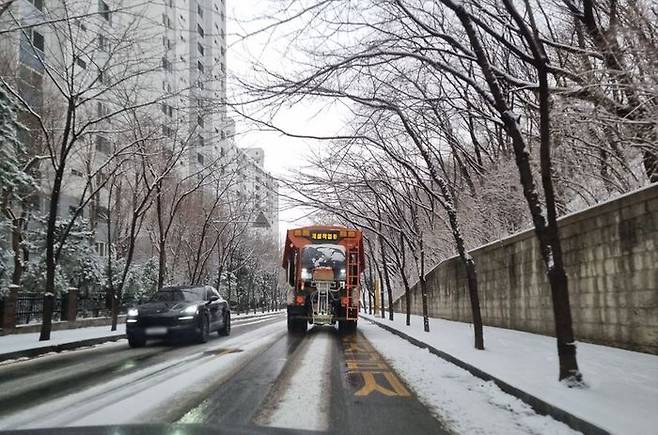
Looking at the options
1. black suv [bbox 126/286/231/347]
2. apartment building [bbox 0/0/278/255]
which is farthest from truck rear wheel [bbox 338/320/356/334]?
apartment building [bbox 0/0/278/255]

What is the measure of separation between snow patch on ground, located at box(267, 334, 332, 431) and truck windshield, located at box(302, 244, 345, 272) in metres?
7.76

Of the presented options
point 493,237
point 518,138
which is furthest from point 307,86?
point 493,237

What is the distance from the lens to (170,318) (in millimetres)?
13969

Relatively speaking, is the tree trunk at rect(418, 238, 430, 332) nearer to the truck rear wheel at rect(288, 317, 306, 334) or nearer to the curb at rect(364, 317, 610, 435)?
the truck rear wheel at rect(288, 317, 306, 334)

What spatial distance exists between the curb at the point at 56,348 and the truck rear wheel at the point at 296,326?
221 inches

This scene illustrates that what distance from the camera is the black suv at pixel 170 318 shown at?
1394 centimetres

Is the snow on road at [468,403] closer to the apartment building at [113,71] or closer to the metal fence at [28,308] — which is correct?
the apartment building at [113,71]

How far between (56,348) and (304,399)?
9.01 meters

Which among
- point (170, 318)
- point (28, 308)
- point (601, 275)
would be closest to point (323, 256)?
point (170, 318)

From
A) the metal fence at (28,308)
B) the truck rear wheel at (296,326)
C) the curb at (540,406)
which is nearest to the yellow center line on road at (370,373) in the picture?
the curb at (540,406)

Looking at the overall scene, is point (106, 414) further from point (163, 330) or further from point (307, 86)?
point (163, 330)

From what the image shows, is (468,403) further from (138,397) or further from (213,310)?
(213,310)

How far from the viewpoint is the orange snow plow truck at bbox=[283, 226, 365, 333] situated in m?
19.1

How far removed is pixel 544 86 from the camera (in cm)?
757
